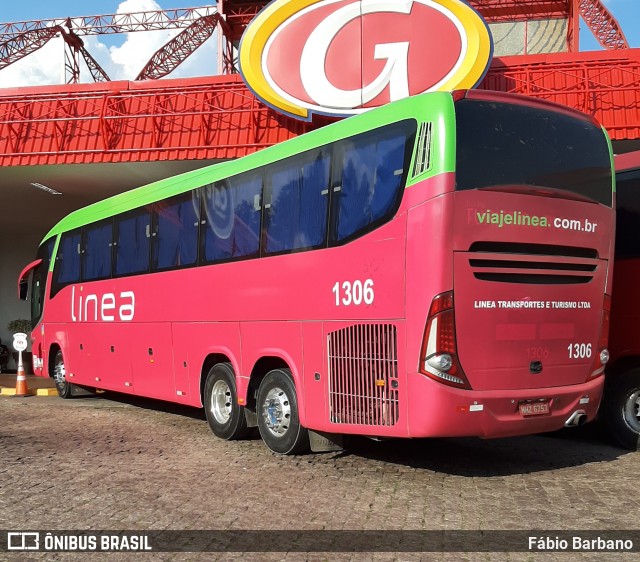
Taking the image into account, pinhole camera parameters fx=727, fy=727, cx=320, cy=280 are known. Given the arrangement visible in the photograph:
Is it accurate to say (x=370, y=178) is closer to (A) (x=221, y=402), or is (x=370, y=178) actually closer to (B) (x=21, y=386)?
(A) (x=221, y=402)

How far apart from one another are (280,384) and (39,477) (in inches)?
102

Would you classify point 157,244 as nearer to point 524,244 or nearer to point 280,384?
point 280,384

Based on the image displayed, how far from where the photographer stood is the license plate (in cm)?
661

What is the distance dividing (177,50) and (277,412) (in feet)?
98.2

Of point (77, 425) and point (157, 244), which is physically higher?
point (157, 244)

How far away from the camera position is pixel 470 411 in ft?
20.7

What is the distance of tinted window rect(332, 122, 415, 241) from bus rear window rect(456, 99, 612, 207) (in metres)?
0.54

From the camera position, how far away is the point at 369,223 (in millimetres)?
6840

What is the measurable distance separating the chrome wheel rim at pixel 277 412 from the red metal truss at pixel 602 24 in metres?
26.9

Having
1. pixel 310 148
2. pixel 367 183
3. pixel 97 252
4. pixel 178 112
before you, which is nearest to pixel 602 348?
pixel 367 183

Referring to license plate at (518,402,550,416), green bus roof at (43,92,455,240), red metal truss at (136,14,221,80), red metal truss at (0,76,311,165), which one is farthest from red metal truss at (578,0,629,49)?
license plate at (518,402,550,416)

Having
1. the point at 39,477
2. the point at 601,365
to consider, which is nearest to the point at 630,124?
the point at 601,365

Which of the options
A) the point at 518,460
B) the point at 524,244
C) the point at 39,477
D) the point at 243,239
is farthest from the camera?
the point at 243,239

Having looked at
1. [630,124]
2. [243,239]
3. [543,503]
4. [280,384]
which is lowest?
[543,503]
